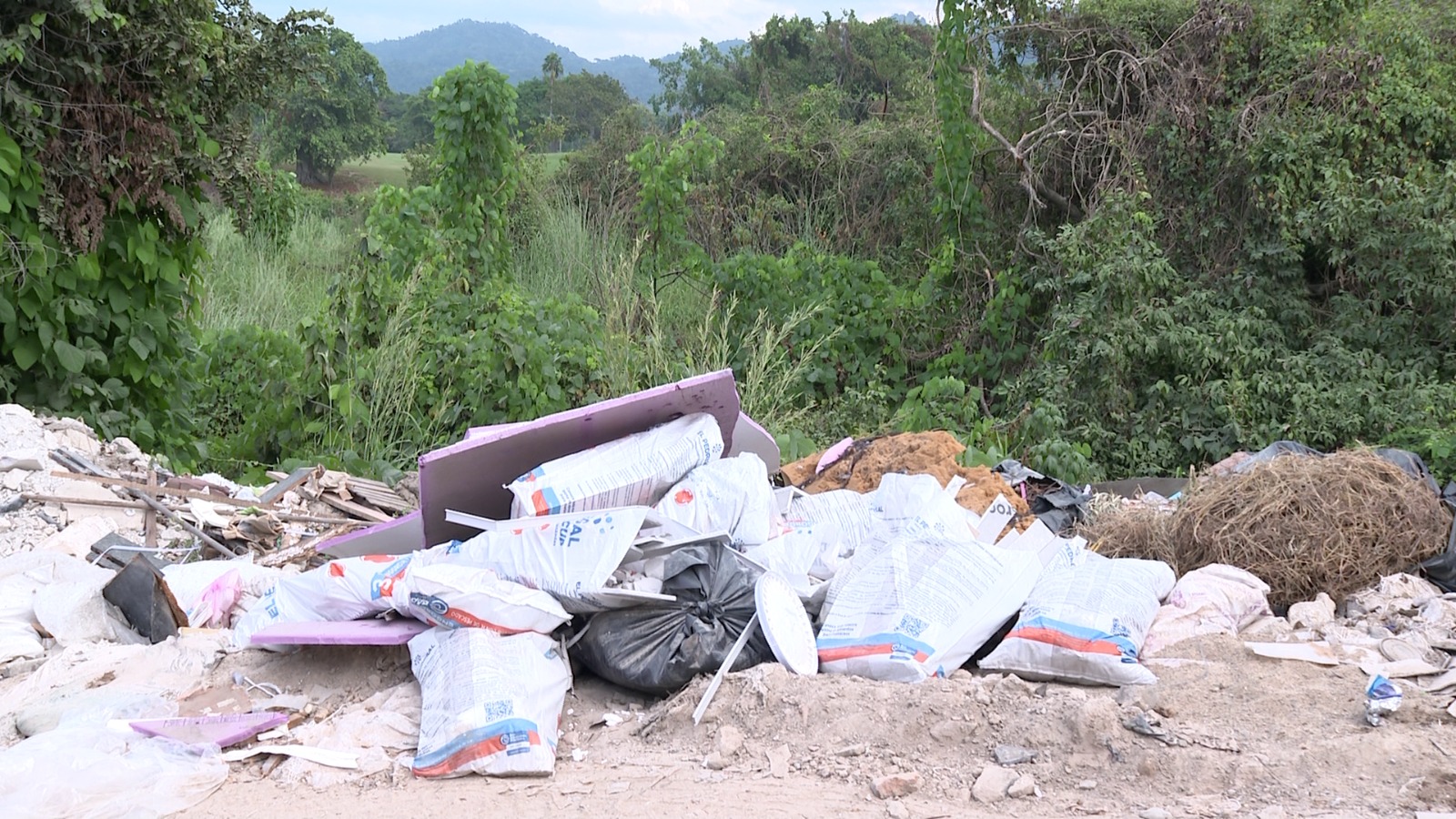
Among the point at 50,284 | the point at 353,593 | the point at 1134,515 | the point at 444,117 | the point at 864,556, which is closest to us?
the point at 353,593

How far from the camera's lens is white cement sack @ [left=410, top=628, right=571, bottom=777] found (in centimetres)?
258

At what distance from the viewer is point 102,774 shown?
248cm

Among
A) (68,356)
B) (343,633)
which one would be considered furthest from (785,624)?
(68,356)

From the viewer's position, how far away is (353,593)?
127 inches

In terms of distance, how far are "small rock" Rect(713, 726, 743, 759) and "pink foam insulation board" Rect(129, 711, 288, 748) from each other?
1.09 m

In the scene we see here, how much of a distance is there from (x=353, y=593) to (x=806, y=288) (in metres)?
5.33

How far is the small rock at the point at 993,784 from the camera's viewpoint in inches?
94.0

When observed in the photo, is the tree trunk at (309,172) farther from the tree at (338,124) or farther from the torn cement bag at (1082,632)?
the torn cement bag at (1082,632)

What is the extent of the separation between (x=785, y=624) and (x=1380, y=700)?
1.44 metres

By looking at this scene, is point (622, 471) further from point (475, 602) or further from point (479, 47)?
point (479, 47)

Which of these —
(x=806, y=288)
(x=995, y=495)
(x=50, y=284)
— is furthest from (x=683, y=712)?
(x=806, y=288)

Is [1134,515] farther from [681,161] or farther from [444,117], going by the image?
[444,117]

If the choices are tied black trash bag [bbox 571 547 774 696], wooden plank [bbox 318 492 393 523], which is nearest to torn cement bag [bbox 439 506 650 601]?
tied black trash bag [bbox 571 547 774 696]

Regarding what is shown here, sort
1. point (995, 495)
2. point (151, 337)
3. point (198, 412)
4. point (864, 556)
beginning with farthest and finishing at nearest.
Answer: point (198, 412)
point (151, 337)
point (995, 495)
point (864, 556)
